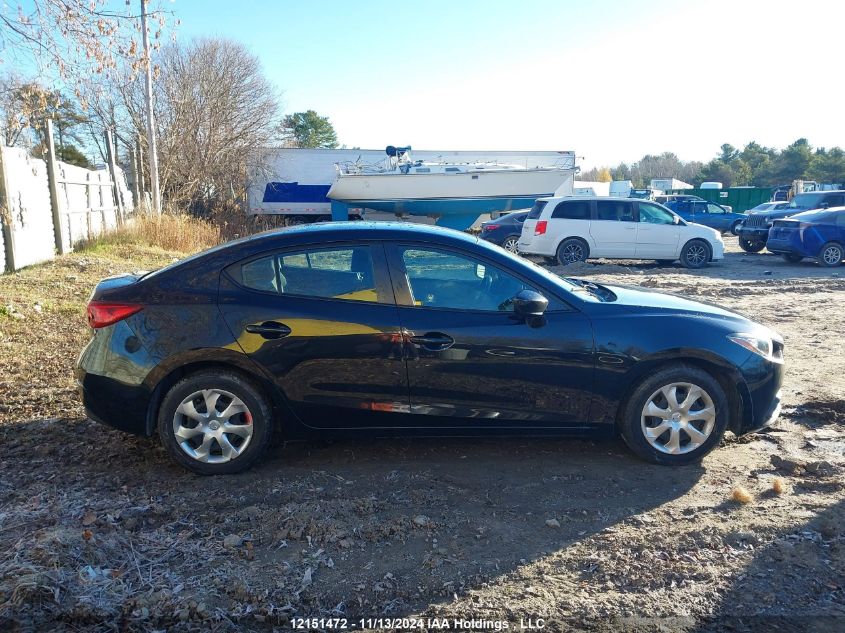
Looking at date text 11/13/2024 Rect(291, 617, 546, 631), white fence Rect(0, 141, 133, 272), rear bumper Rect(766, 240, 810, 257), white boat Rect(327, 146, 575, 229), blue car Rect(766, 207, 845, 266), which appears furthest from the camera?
white boat Rect(327, 146, 575, 229)

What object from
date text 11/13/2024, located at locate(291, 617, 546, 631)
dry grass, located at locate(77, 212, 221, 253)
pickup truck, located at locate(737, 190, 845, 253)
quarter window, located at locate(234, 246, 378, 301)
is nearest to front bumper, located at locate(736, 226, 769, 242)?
pickup truck, located at locate(737, 190, 845, 253)

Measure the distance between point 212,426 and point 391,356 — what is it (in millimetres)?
1224

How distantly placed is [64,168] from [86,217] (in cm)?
116

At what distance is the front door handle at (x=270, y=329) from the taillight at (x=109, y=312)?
0.75 meters

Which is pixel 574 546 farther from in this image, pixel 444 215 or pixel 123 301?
pixel 444 215

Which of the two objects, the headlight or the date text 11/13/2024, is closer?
the date text 11/13/2024

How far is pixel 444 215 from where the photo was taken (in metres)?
22.6

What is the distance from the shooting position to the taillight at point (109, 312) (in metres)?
4.41

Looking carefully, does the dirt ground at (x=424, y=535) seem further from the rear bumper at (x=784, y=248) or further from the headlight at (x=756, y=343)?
the rear bumper at (x=784, y=248)

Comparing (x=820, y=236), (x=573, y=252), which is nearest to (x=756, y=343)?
(x=573, y=252)

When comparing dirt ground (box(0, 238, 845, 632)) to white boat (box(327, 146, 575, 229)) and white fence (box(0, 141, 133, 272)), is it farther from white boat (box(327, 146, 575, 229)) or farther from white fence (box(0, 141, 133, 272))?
white boat (box(327, 146, 575, 229))

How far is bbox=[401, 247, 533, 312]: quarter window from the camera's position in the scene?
4496 mm

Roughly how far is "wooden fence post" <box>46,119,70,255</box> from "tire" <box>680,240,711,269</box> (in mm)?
14023

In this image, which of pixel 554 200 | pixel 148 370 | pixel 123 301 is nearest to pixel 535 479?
pixel 148 370
